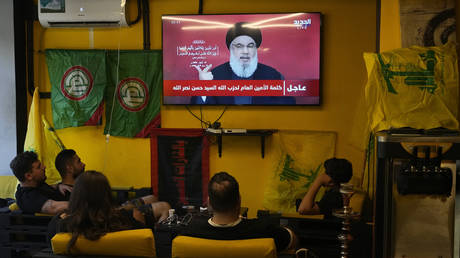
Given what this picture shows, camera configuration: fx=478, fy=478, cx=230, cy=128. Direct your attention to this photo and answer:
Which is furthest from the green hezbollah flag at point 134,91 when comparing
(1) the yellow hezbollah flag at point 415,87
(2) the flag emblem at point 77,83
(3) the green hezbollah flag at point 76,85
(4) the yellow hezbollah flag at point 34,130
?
(1) the yellow hezbollah flag at point 415,87

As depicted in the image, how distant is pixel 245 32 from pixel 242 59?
0.85ft

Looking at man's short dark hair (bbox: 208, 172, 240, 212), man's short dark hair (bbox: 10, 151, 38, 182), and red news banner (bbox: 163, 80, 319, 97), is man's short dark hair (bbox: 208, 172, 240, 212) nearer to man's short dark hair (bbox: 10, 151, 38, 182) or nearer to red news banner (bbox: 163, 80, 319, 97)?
man's short dark hair (bbox: 10, 151, 38, 182)

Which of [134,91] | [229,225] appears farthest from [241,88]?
[229,225]

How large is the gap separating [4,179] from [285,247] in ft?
12.2

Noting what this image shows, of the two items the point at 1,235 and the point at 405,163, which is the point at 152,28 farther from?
the point at 405,163

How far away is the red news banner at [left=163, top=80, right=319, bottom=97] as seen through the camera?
15.0 ft

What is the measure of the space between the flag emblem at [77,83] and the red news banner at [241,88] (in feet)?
2.74

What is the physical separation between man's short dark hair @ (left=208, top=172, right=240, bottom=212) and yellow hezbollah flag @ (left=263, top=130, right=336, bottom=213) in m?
2.23

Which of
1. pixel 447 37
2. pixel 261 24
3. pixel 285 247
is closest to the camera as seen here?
pixel 285 247

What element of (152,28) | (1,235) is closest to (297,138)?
(152,28)

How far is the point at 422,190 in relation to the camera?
221 centimetres

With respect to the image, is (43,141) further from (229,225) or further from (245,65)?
(229,225)

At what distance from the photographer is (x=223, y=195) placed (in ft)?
7.94

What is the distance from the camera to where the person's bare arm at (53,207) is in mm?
3805
